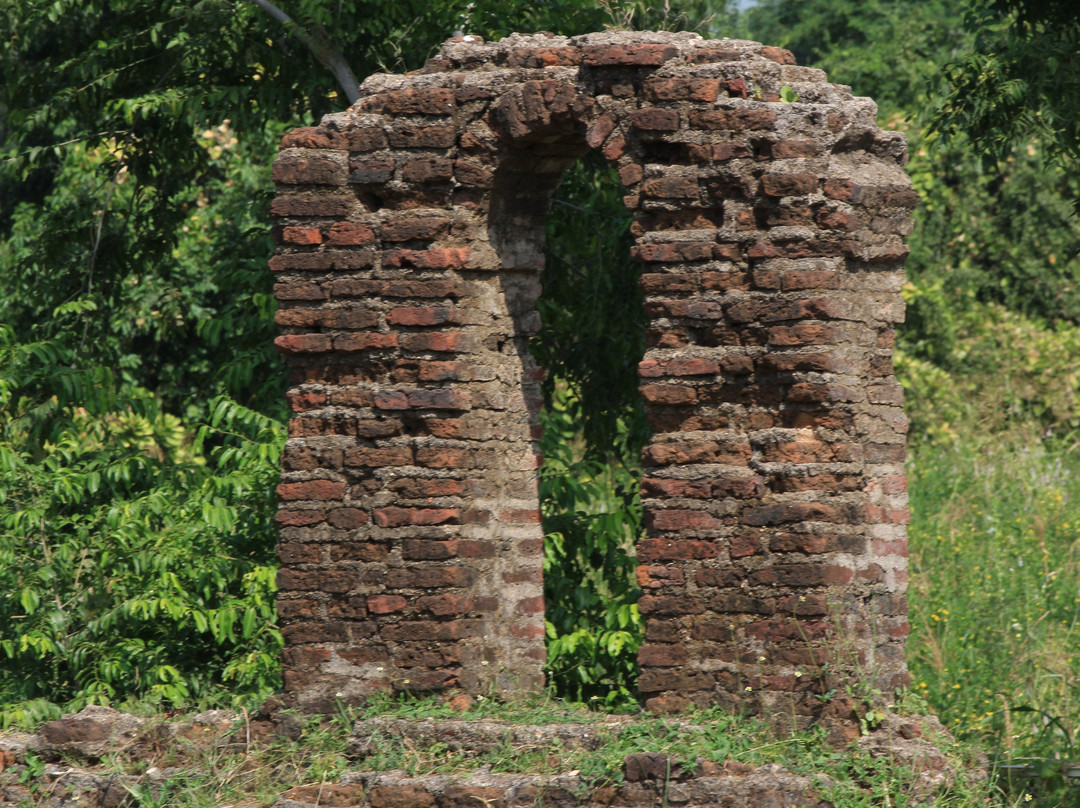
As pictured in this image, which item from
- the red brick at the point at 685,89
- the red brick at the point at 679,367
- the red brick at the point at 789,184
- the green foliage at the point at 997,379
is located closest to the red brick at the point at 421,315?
the red brick at the point at 679,367

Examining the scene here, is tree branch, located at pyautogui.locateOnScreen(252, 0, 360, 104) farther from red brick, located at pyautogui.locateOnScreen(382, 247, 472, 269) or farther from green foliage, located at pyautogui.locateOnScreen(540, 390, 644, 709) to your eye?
red brick, located at pyautogui.locateOnScreen(382, 247, 472, 269)

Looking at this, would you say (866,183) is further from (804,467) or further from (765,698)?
(765,698)

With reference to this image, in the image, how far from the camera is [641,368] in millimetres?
4914

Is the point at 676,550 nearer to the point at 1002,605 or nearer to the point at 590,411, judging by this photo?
the point at 590,411

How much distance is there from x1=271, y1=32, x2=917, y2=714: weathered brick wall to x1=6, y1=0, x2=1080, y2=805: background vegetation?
87 cm

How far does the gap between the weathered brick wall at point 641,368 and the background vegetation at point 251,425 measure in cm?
87

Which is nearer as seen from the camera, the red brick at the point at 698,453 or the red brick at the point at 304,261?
the red brick at the point at 698,453

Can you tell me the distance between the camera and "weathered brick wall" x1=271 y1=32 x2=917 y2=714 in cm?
470

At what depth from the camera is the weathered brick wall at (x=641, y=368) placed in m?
4.70

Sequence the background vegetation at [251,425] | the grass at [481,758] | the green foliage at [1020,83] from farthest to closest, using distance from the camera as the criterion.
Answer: the green foliage at [1020,83], the background vegetation at [251,425], the grass at [481,758]

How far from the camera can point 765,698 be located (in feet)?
15.3

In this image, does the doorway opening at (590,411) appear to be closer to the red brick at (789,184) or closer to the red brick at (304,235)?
the red brick at (304,235)

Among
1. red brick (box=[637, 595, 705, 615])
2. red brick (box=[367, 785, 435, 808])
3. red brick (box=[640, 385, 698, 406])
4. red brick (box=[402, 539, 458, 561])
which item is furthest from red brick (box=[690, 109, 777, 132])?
red brick (box=[367, 785, 435, 808])

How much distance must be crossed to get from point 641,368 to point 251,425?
8.94 ft
